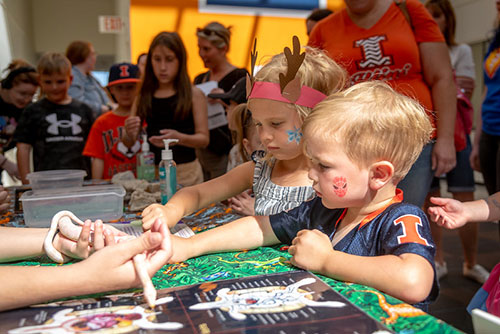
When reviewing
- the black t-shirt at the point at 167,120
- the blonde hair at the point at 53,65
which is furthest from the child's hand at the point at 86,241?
the blonde hair at the point at 53,65

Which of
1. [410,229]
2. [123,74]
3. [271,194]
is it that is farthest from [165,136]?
[410,229]

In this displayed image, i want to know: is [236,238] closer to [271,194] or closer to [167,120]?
[271,194]

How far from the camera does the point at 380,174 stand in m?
0.84

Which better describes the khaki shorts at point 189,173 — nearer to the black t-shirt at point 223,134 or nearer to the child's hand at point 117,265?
the black t-shirt at point 223,134

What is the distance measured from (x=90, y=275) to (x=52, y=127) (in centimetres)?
234

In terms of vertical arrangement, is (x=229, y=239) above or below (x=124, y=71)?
below

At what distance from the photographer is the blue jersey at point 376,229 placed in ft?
2.50

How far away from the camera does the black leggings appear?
7.54 ft

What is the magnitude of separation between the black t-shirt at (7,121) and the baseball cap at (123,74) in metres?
1.14

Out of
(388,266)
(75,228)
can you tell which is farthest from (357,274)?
(75,228)

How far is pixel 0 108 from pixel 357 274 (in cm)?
349

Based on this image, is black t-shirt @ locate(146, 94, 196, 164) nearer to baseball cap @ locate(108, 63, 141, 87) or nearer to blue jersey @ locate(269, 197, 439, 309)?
baseball cap @ locate(108, 63, 141, 87)

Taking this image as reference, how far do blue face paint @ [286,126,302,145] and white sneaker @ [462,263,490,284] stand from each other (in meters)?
2.04

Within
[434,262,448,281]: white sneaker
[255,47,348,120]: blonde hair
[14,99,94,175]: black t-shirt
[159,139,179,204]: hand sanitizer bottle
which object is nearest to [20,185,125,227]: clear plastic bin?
[159,139,179,204]: hand sanitizer bottle
